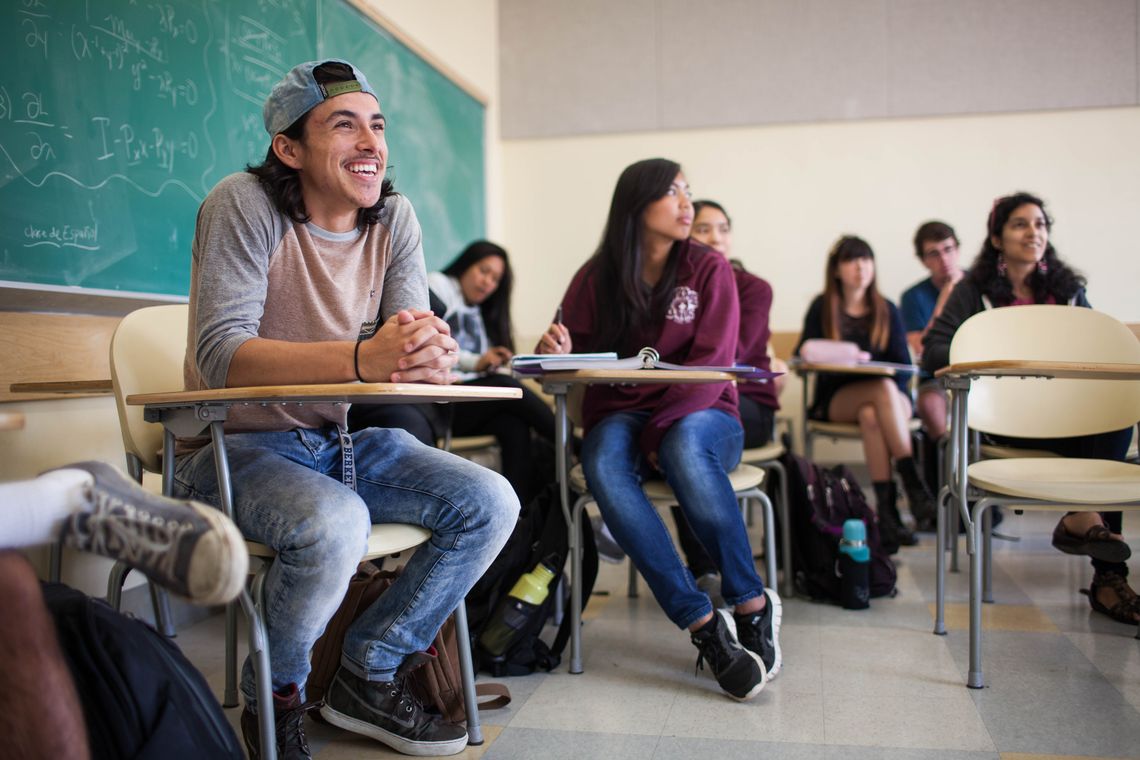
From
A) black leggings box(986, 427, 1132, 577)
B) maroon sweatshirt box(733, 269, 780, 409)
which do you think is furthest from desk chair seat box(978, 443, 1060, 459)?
maroon sweatshirt box(733, 269, 780, 409)

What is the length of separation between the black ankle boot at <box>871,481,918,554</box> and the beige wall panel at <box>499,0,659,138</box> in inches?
99.1

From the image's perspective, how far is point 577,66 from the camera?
5148 millimetres

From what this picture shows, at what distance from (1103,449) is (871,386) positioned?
118 centimetres

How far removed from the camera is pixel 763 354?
104 inches

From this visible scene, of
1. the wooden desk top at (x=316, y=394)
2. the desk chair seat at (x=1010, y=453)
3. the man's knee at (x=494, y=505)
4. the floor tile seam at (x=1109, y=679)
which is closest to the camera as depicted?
the wooden desk top at (x=316, y=394)

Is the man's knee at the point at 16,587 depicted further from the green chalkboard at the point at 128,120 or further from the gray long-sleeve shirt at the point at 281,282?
the green chalkboard at the point at 128,120

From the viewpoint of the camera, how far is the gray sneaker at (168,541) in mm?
890

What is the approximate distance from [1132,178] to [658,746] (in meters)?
4.33

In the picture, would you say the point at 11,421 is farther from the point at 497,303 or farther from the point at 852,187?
the point at 852,187

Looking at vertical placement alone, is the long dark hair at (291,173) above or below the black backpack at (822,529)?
above

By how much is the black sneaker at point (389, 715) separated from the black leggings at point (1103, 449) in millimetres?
1770

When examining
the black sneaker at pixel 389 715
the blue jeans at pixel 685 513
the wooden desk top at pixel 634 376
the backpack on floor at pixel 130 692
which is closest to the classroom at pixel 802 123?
the blue jeans at pixel 685 513

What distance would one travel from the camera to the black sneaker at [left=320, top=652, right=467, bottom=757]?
162 centimetres

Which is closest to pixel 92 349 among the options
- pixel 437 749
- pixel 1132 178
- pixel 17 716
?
pixel 437 749
